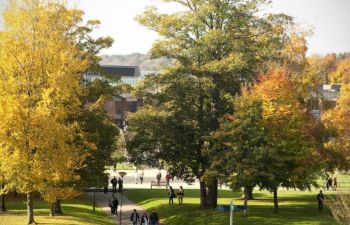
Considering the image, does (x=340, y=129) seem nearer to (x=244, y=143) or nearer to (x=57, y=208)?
(x=244, y=143)

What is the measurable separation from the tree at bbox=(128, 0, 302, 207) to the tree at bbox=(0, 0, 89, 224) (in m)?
9.51

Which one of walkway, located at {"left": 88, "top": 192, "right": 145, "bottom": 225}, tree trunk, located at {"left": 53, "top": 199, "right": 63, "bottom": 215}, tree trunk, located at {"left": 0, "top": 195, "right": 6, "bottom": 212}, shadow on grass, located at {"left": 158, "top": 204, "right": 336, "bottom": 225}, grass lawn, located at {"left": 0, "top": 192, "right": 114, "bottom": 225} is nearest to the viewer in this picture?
grass lawn, located at {"left": 0, "top": 192, "right": 114, "bottom": 225}

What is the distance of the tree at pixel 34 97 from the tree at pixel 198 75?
31.2 ft

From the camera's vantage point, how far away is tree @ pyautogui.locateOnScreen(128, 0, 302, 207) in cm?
3628

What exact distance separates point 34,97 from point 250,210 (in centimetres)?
1615

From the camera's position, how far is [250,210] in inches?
1414

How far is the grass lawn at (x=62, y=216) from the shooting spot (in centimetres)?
3045

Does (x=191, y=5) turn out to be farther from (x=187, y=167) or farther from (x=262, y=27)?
(x=187, y=167)

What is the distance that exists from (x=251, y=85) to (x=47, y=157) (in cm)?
1468

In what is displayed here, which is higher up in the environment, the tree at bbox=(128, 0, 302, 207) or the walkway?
the tree at bbox=(128, 0, 302, 207)

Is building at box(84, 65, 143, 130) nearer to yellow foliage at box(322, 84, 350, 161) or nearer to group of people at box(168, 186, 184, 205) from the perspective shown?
yellow foliage at box(322, 84, 350, 161)

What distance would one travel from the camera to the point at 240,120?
105 feet

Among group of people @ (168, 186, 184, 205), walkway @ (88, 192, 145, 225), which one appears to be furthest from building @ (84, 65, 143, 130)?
group of people @ (168, 186, 184, 205)

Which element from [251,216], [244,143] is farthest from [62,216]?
[244,143]
